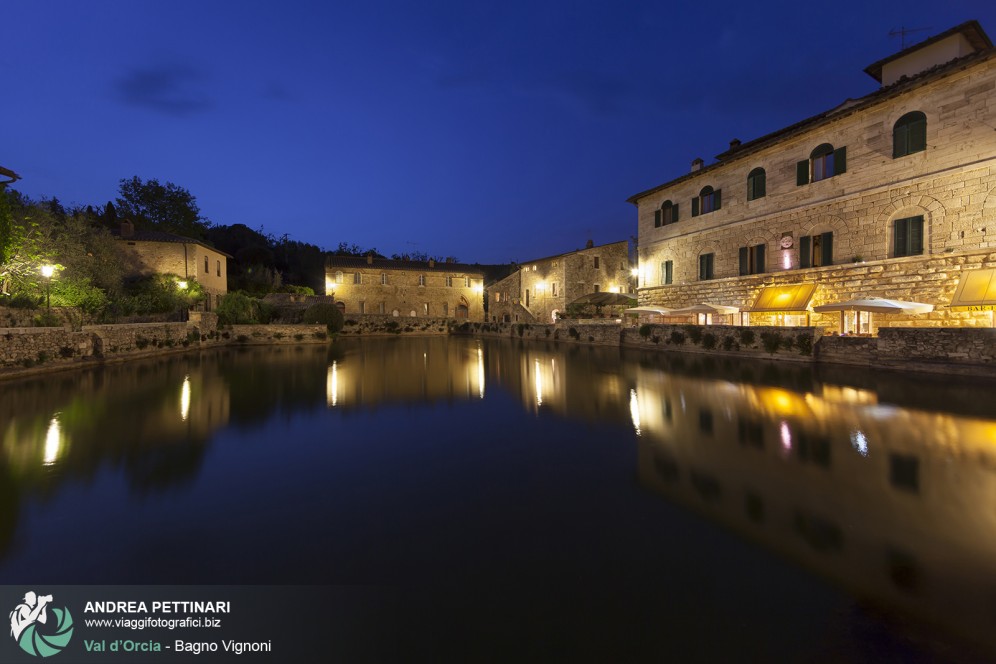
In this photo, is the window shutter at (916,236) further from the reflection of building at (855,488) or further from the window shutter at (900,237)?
the reflection of building at (855,488)

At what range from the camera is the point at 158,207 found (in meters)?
41.0

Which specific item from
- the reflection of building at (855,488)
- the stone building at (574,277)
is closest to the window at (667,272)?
the stone building at (574,277)

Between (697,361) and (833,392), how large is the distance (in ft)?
21.8

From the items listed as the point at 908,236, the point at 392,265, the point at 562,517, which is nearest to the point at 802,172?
the point at 908,236

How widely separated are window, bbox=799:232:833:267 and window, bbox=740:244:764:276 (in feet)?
5.82

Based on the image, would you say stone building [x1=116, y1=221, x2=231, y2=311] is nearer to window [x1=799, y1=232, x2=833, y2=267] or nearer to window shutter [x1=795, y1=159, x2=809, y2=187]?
window [x1=799, y1=232, x2=833, y2=267]

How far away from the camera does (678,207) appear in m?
24.8

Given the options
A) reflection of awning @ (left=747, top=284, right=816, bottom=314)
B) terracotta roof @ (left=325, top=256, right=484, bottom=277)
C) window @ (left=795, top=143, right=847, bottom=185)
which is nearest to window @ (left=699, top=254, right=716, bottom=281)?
reflection of awning @ (left=747, top=284, right=816, bottom=314)

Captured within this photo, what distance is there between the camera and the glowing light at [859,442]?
5.53m

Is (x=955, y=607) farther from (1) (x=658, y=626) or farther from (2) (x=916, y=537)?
(1) (x=658, y=626)

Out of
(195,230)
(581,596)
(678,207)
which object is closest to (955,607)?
(581,596)

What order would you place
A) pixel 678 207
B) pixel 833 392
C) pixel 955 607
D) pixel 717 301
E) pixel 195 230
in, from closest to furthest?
pixel 955 607 < pixel 833 392 < pixel 717 301 < pixel 678 207 < pixel 195 230

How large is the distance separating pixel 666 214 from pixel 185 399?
2516 centimetres

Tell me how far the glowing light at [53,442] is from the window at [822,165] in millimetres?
24367
